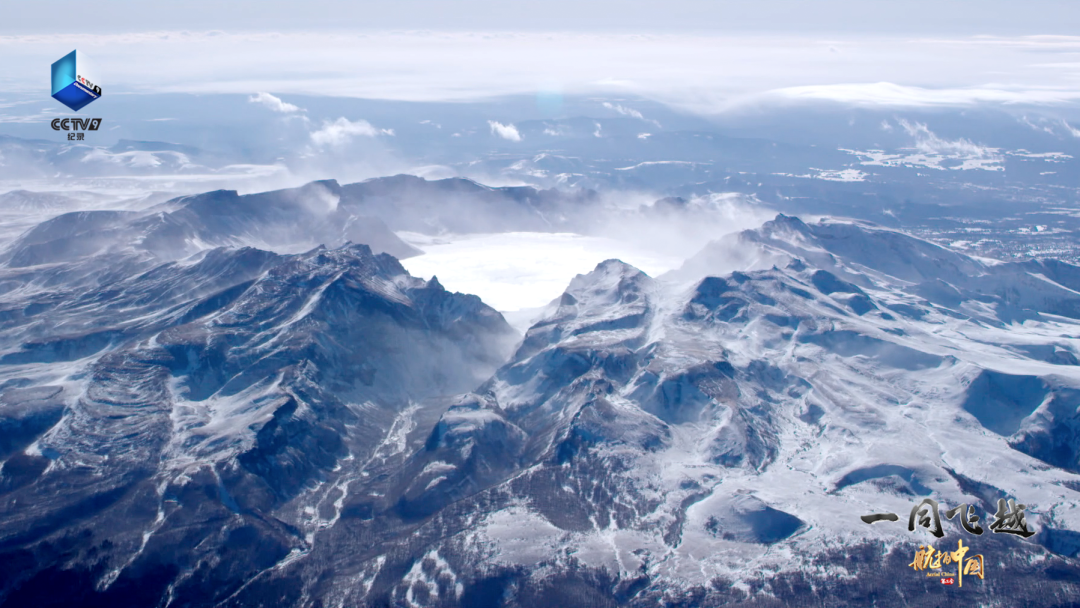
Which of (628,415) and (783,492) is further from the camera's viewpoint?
(628,415)

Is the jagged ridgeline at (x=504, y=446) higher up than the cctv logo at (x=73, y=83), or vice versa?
the cctv logo at (x=73, y=83)

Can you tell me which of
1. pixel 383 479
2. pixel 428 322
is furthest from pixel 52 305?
pixel 383 479

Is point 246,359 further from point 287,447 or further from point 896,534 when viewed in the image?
point 896,534

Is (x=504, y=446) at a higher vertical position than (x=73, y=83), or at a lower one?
lower

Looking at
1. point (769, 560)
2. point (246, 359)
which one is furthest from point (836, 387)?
point (246, 359)

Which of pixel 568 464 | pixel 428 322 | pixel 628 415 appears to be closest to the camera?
pixel 568 464

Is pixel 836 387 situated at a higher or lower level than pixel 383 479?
higher

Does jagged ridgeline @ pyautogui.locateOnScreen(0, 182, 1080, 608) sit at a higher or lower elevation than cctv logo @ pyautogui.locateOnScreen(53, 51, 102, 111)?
lower

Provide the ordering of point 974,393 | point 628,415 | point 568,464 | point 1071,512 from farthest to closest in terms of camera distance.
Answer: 1. point 974,393
2. point 628,415
3. point 568,464
4. point 1071,512
